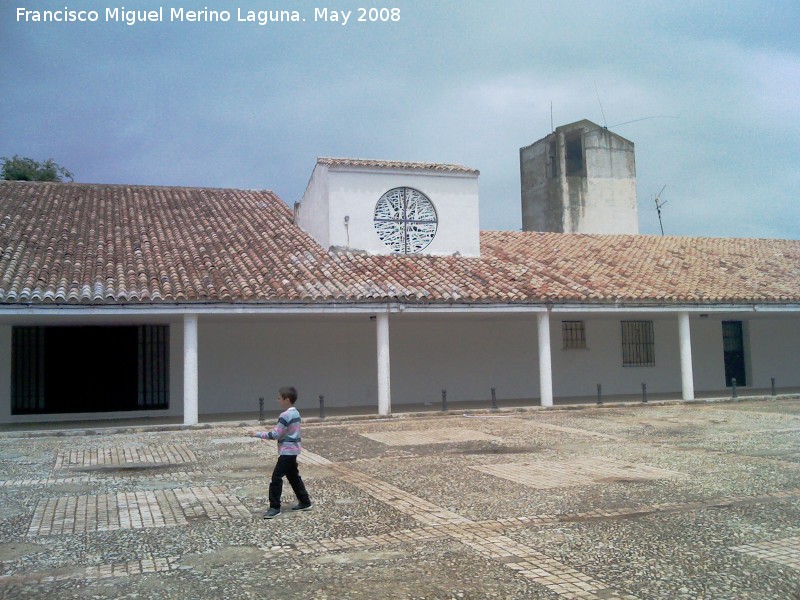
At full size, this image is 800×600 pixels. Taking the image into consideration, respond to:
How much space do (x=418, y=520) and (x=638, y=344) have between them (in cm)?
1798

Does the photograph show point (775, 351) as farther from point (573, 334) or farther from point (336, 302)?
point (336, 302)

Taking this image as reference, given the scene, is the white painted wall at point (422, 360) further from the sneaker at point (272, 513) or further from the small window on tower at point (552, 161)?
the small window on tower at point (552, 161)

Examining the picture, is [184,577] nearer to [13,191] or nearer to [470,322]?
[470,322]

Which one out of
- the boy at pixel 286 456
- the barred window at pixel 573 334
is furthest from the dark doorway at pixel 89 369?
the boy at pixel 286 456

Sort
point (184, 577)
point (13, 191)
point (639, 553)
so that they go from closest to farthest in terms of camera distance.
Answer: point (184, 577)
point (639, 553)
point (13, 191)

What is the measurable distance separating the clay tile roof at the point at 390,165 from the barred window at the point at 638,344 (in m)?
7.36

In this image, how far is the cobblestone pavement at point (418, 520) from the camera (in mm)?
5410

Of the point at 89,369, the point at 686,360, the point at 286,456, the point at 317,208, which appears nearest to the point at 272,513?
the point at 286,456

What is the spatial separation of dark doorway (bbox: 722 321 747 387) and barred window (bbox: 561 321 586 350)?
5.28m

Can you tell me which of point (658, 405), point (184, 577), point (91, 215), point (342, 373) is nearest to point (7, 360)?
point (91, 215)

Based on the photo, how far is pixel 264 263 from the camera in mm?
18141

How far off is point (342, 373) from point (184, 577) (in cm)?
1496

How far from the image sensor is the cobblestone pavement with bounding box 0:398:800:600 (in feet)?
17.7

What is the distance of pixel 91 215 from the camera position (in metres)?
19.8
